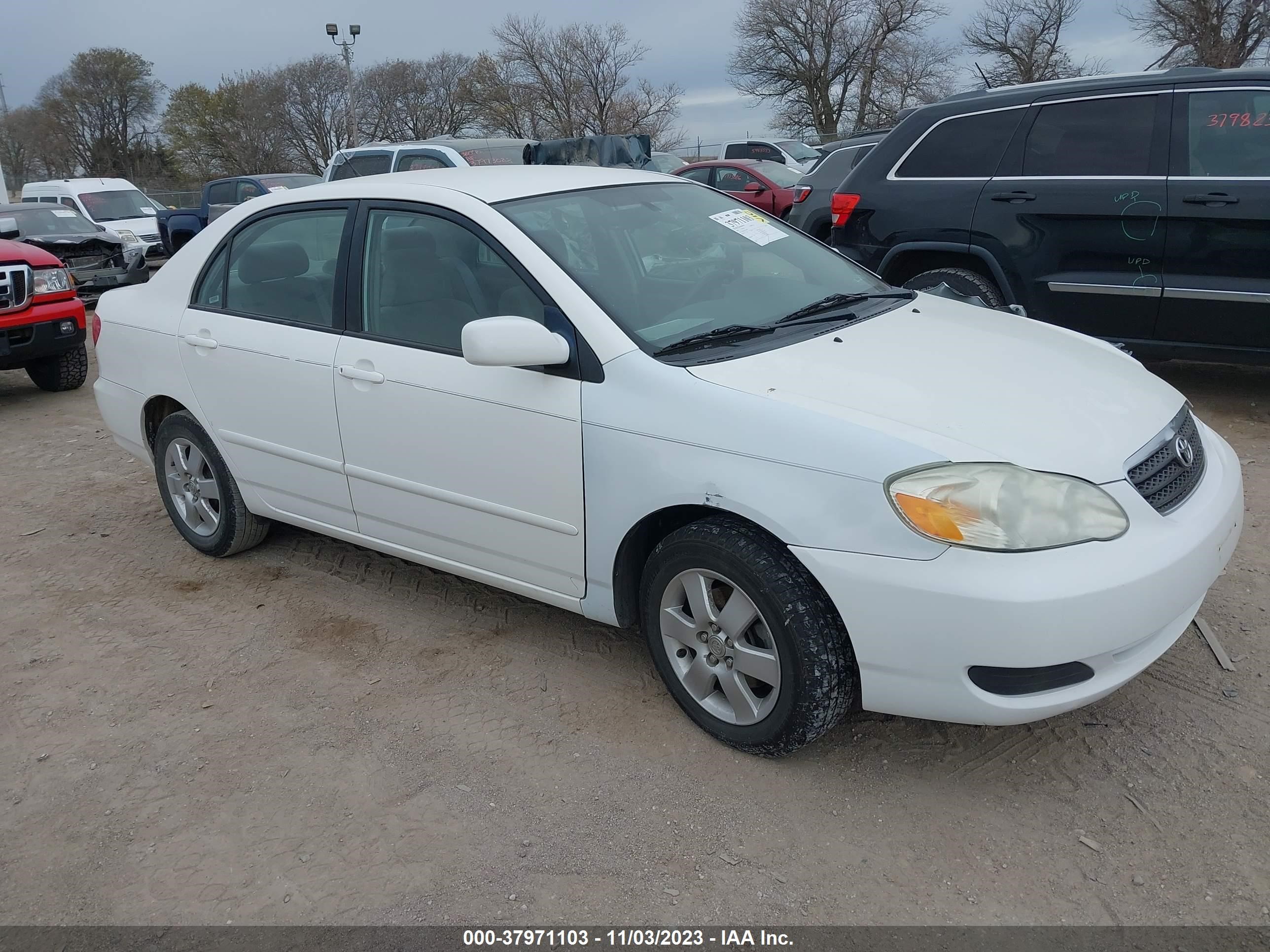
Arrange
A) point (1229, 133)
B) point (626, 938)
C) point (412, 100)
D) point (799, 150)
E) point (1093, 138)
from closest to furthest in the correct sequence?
1. point (626, 938)
2. point (1229, 133)
3. point (1093, 138)
4. point (799, 150)
5. point (412, 100)

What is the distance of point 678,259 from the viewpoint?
3484 mm

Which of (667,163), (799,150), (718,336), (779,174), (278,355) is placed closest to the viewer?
(718,336)

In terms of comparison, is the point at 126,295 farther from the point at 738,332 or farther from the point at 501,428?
the point at 738,332

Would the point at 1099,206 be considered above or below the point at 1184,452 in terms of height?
above

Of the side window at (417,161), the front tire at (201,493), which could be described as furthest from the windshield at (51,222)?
the front tire at (201,493)

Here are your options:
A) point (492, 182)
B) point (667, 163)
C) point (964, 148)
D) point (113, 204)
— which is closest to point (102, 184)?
point (113, 204)

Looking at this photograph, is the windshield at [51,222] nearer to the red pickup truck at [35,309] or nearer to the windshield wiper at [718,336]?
the red pickup truck at [35,309]

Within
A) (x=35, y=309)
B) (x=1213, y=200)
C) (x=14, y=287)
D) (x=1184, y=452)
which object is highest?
(x=1213, y=200)

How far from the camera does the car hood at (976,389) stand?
8.30 feet

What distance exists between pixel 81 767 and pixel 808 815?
2258mm

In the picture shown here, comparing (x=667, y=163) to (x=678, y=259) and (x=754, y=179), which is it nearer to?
(x=754, y=179)

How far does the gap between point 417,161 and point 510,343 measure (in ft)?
33.1

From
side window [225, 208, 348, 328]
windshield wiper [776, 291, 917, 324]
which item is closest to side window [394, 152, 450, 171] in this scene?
side window [225, 208, 348, 328]

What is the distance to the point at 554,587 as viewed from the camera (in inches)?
128
